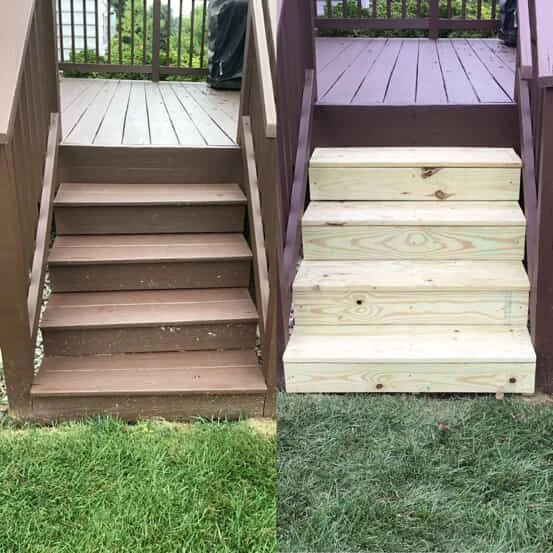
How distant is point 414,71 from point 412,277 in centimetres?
199

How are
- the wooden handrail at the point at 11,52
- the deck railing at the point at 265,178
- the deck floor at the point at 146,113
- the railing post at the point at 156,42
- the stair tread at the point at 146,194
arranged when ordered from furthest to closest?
the railing post at the point at 156,42 < the deck floor at the point at 146,113 < the stair tread at the point at 146,194 < the deck railing at the point at 265,178 < the wooden handrail at the point at 11,52

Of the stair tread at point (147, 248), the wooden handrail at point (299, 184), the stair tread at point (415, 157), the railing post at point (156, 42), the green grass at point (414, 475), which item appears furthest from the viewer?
the railing post at point (156, 42)

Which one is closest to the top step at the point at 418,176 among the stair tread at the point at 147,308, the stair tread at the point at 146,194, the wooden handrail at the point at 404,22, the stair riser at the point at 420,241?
the stair riser at the point at 420,241

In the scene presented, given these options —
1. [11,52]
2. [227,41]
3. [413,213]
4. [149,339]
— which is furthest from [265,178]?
[227,41]

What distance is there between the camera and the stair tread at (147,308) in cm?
326

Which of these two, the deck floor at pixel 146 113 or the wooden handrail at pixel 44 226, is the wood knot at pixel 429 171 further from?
the wooden handrail at pixel 44 226

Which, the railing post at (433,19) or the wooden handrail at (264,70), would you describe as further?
the railing post at (433,19)

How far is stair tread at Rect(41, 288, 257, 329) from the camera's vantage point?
128 inches

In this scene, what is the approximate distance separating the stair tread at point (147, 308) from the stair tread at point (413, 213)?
54cm

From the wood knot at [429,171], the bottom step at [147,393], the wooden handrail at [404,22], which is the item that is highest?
the wooden handrail at [404,22]

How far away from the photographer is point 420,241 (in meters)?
3.07

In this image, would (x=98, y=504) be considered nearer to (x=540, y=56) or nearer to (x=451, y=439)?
(x=451, y=439)

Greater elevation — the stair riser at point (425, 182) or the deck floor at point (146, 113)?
the deck floor at point (146, 113)

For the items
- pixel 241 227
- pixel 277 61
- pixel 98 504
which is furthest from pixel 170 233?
pixel 98 504
